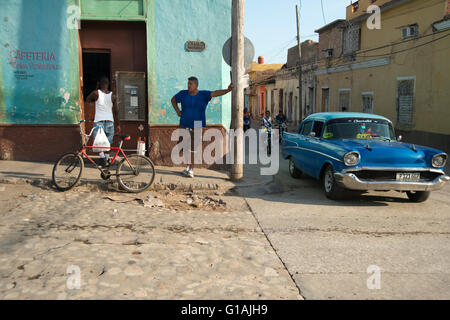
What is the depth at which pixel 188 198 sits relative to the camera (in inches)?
281

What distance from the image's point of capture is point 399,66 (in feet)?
61.4

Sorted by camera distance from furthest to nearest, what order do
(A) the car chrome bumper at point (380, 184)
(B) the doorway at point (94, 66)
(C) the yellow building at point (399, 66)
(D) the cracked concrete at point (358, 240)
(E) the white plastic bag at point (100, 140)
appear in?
1. (C) the yellow building at point (399, 66)
2. (B) the doorway at point (94, 66)
3. (E) the white plastic bag at point (100, 140)
4. (A) the car chrome bumper at point (380, 184)
5. (D) the cracked concrete at point (358, 240)

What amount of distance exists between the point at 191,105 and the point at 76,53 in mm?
2871

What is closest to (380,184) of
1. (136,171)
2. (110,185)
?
(136,171)

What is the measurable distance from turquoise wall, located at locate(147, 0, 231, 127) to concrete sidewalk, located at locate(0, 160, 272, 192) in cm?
131

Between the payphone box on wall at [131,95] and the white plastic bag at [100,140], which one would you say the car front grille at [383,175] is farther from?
the payphone box on wall at [131,95]

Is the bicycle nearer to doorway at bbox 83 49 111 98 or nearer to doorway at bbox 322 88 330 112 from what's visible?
doorway at bbox 83 49 111 98

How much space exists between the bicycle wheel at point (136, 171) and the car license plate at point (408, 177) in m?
3.98

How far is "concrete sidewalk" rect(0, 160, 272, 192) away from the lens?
7496 millimetres

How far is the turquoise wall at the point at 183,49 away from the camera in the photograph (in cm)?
884

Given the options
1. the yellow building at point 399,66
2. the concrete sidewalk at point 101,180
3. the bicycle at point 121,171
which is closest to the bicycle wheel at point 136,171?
the bicycle at point 121,171

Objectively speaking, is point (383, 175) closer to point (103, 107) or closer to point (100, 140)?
point (100, 140)
